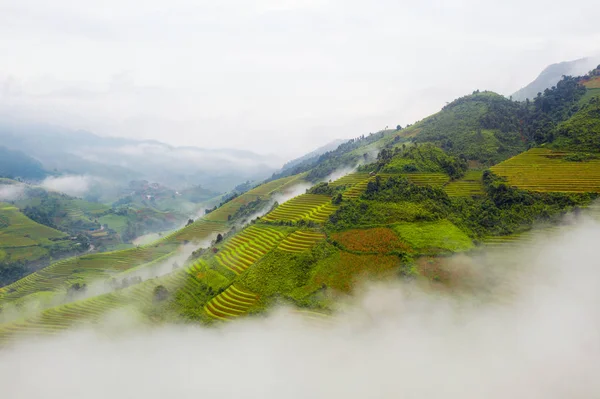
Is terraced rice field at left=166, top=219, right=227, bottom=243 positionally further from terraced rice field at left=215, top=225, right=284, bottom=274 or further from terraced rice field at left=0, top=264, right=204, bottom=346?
terraced rice field at left=0, top=264, right=204, bottom=346

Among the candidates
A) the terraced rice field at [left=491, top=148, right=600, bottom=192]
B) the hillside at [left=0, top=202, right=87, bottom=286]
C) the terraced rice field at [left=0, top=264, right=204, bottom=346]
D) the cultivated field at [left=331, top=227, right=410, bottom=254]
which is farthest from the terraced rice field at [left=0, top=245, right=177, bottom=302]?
the terraced rice field at [left=491, top=148, right=600, bottom=192]

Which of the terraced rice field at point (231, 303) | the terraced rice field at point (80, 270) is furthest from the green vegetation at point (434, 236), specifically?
the terraced rice field at point (80, 270)

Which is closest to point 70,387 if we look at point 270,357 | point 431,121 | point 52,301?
point 270,357

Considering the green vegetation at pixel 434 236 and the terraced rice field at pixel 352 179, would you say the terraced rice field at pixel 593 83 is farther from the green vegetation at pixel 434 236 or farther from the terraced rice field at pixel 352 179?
the green vegetation at pixel 434 236

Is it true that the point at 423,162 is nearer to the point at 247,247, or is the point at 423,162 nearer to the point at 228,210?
the point at 247,247

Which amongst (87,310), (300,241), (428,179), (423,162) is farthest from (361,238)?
(87,310)

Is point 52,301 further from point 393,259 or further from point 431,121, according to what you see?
point 431,121

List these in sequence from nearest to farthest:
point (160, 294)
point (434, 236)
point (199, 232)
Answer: point (434, 236), point (160, 294), point (199, 232)
